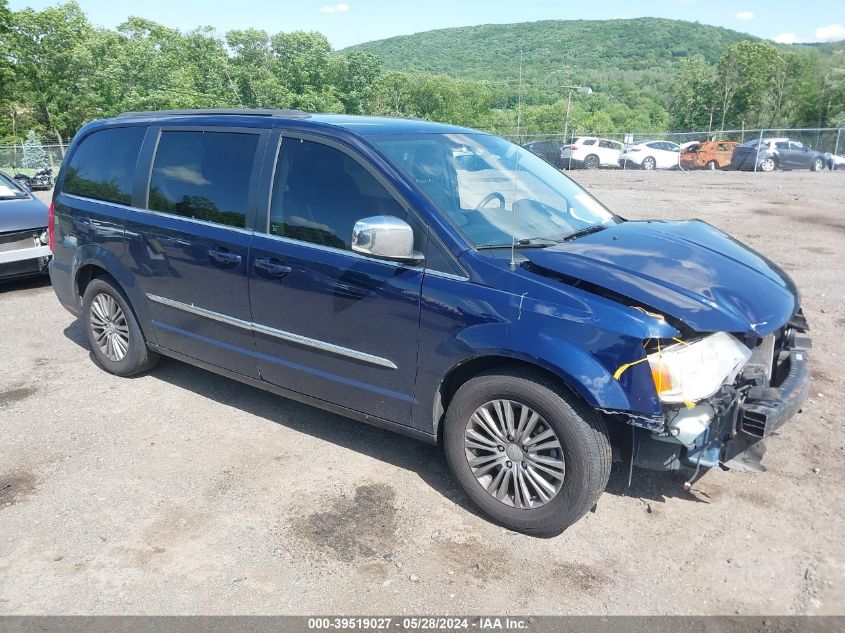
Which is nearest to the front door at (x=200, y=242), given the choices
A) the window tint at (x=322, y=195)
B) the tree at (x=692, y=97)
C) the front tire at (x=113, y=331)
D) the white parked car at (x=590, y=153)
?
the window tint at (x=322, y=195)

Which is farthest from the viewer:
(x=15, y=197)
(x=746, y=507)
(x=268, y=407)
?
(x=15, y=197)

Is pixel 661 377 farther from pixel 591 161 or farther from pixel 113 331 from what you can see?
pixel 591 161

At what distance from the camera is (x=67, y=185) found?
18.2 feet

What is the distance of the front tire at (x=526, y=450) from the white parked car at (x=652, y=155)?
3152 centimetres

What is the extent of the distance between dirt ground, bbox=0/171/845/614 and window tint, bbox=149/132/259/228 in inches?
57.4

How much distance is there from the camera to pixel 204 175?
448 cm

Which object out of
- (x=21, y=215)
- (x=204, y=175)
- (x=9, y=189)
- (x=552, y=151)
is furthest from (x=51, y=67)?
(x=204, y=175)

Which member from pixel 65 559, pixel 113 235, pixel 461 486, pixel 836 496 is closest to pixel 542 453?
pixel 461 486

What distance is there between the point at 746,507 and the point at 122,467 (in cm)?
360

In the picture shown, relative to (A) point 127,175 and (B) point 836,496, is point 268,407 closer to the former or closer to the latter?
(A) point 127,175

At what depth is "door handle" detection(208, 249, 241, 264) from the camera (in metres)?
4.19

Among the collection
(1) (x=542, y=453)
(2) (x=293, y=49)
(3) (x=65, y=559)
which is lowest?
(3) (x=65, y=559)

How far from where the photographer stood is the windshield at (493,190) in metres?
3.65

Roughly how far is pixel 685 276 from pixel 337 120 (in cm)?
225
